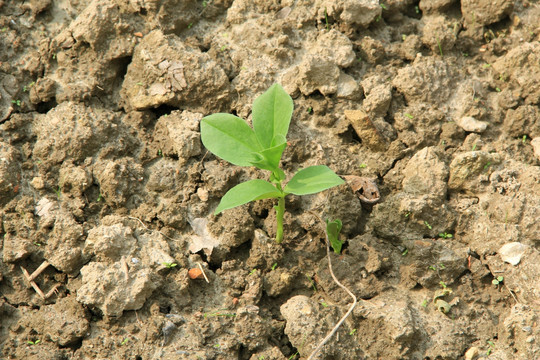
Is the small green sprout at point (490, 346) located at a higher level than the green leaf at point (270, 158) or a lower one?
lower

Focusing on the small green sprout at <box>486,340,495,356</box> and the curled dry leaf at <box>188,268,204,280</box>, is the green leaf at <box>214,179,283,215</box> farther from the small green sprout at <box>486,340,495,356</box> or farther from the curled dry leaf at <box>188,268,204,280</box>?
the small green sprout at <box>486,340,495,356</box>

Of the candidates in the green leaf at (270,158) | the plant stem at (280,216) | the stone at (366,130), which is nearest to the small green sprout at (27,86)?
the green leaf at (270,158)

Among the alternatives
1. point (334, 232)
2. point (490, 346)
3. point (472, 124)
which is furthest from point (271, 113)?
point (490, 346)

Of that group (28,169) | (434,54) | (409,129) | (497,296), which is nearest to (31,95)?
(28,169)

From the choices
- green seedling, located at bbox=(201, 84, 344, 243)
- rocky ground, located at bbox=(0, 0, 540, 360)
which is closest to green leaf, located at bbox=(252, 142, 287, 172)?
green seedling, located at bbox=(201, 84, 344, 243)

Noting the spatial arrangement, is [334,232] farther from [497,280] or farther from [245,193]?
[497,280]

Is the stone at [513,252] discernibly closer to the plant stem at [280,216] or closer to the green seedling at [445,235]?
the green seedling at [445,235]

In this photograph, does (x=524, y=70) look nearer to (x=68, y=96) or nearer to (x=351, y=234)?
(x=351, y=234)
